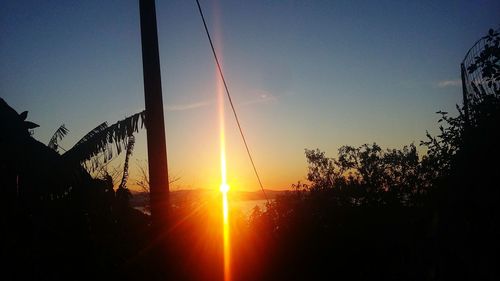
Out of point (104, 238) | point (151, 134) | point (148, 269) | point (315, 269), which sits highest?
point (151, 134)

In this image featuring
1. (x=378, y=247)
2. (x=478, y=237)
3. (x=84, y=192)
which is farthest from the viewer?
(x=378, y=247)

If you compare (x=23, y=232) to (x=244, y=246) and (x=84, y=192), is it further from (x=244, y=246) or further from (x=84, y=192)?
(x=244, y=246)

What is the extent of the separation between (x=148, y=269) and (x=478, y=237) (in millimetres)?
5010

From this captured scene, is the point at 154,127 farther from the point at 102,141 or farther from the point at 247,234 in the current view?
the point at 247,234

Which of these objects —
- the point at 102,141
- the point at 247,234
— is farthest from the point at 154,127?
the point at 247,234

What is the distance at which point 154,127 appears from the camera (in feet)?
20.5

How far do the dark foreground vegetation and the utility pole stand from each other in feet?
1.08

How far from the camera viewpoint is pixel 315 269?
471 inches

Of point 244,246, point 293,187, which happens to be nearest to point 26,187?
point 244,246

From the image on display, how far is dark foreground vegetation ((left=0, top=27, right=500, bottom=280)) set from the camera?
5.71 metres

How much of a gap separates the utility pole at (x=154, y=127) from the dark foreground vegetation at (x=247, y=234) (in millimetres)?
330

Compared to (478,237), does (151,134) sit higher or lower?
higher

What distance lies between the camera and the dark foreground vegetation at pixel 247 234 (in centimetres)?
571

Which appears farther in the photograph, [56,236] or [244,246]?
[244,246]
